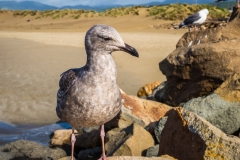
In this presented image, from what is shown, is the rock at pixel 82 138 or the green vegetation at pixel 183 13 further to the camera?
the green vegetation at pixel 183 13

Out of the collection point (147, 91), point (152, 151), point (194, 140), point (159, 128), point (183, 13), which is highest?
point (194, 140)

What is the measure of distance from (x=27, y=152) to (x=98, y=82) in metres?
3.33

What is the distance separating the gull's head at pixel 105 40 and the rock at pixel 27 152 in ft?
9.84

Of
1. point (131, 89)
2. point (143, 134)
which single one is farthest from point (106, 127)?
point (131, 89)

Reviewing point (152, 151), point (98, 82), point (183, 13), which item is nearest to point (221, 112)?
point (152, 151)

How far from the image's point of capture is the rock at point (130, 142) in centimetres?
501

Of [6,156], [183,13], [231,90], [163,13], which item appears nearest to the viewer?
[231,90]

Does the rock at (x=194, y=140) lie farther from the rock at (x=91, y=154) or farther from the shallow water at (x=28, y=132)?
the shallow water at (x=28, y=132)

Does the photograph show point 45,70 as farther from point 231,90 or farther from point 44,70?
point 231,90

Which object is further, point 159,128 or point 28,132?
point 28,132

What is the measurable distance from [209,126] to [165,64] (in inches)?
163

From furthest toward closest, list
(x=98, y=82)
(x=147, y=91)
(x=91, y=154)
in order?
(x=147, y=91)
(x=91, y=154)
(x=98, y=82)

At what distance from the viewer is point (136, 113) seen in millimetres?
6844

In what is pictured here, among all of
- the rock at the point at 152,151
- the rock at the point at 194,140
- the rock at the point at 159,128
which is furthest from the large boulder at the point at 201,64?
the rock at the point at 194,140
